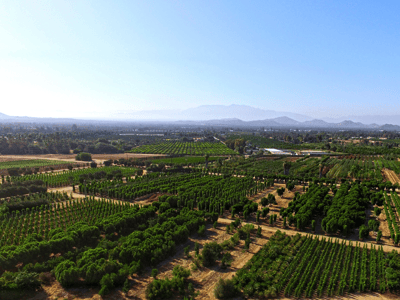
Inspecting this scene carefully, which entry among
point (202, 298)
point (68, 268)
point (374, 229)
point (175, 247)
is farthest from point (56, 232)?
point (374, 229)

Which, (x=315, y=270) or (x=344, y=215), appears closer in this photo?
(x=315, y=270)

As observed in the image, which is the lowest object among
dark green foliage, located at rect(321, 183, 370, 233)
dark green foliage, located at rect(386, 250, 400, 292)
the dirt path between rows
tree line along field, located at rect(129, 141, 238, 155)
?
tree line along field, located at rect(129, 141, 238, 155)

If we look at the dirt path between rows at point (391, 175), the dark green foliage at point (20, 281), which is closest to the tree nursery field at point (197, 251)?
the dark green foliage at point (20, 281)

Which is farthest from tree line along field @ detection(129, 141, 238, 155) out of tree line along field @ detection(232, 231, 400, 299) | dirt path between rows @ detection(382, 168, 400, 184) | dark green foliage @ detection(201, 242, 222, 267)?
dark green foliage @ detection(201, 242, 222, 267)

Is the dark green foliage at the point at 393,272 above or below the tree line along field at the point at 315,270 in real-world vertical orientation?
above

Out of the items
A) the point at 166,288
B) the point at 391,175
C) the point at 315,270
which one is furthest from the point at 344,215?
the point at 391,175

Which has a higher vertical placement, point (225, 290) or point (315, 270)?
point (315, 270)

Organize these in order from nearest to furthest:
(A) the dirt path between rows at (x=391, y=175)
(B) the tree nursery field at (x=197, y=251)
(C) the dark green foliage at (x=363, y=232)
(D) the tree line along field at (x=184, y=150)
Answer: (B) the tree nursery field at (x=197, y=251) → (C) the dark green foliage at (x=363, y=232) → (A) the dirt path between rows at (x=391, y=175) → (D) the tree line along field at (x=184, y=150)

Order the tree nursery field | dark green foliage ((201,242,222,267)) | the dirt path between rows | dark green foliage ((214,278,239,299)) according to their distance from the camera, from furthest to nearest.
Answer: the dirt path between rows, dark green foliage ((201,242,222,267)), the tree nursery field, dark green foliage ((214,278,239,299))

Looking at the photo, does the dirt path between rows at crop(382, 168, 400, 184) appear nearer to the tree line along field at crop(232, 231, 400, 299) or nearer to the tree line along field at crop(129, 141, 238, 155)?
the tree line along field at crop(232, 231, 400, 299)

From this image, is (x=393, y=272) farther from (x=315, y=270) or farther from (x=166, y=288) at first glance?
(x=166, y=288)

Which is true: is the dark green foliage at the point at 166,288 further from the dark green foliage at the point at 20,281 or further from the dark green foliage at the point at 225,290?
the dark green foliage at the point at 20,281

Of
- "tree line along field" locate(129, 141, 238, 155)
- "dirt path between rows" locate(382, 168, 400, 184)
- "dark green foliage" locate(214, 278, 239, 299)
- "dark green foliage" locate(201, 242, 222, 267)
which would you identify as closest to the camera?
"dark green foliage" locate(214, 278, 239, 299)
